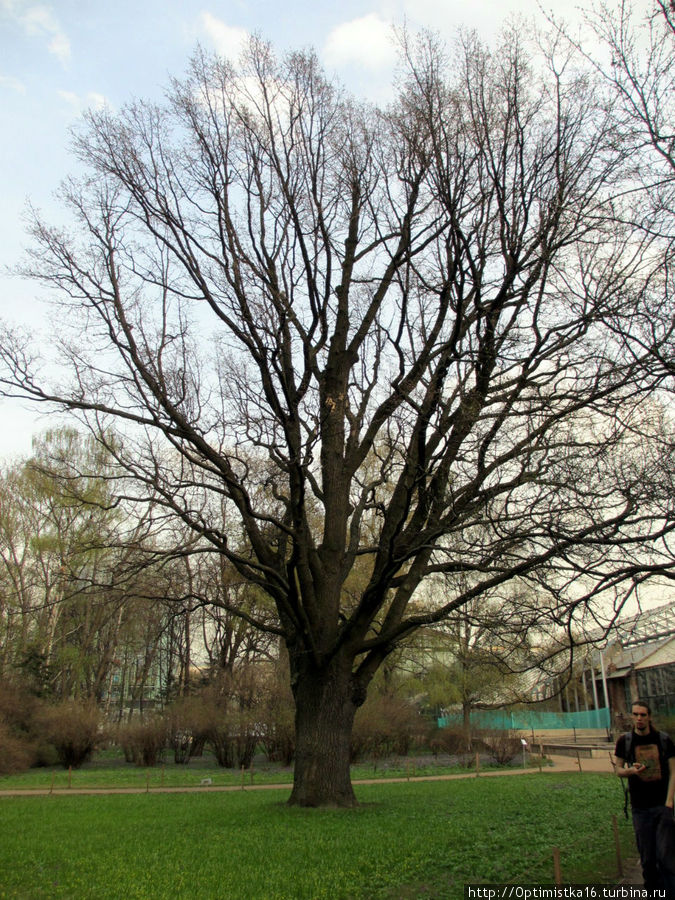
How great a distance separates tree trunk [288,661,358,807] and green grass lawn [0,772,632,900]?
0.50 meters

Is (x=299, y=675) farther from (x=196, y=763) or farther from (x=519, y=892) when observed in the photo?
(x=196, y=763)

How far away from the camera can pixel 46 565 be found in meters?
32.4

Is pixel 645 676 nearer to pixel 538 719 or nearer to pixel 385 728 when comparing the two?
pixel 538 719

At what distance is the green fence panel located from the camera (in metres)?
41.2

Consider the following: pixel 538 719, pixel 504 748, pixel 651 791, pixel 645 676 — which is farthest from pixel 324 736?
pixel 538 719

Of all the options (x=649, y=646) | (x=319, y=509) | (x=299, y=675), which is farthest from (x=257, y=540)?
(x=649, y=646)

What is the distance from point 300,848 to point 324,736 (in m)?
3.75

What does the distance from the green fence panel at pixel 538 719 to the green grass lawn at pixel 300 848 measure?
28247 mm

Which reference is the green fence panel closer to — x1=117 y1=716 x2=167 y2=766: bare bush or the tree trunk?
x1=117 y1=716 x2=167 y2=766: bare bush

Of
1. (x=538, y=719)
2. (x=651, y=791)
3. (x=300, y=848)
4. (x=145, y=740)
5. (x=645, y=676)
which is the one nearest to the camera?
(x=651, y=791)

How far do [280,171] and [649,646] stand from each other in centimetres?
4088

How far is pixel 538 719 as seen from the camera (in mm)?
48750

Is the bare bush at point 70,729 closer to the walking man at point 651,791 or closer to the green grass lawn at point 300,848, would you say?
the green grass lawn at point 300,848

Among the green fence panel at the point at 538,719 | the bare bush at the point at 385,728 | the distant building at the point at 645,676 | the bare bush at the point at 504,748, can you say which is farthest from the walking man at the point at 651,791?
the green fence panel at the point at 538,719
